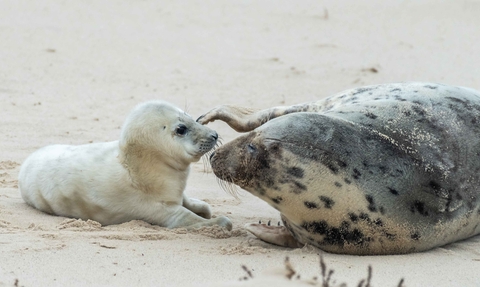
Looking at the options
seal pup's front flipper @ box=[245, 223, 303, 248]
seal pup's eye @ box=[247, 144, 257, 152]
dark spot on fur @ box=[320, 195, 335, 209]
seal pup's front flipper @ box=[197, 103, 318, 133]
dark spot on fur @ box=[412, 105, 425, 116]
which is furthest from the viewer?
seal pup's front flipper @ box=[197, 103, 318, 133]

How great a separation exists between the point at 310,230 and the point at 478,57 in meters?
6.73

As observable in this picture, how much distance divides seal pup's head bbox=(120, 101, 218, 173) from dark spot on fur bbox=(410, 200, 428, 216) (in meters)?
1.19

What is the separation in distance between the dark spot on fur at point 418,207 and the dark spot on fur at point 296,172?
56cm

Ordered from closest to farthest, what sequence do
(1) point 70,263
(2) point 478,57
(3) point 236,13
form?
(1) point 70,263, (2) point 478,57, (3) point 236,13

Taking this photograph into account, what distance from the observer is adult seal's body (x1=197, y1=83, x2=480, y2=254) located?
400cm

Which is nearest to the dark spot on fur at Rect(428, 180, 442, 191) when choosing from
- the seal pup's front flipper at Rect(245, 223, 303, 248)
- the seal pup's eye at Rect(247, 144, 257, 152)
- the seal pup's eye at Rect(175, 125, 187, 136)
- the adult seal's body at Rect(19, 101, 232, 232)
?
the seal pup's front flipper at Rect(245, 223, 303, 248)

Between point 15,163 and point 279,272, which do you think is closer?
point 279,272

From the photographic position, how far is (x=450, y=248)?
4.25 metres

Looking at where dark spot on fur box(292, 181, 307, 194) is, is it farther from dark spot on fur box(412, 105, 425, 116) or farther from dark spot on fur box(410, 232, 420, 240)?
dark spot on fur box(412, 105, 425, 116)

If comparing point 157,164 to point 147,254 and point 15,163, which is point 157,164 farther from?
point 15,163

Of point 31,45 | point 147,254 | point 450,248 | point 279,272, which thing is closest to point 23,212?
point 147,254

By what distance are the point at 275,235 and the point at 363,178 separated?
61cm

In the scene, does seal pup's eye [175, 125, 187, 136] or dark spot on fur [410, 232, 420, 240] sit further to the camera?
seal pup's eye [175, 125, 187, 136]

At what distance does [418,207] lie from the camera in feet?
13.3
